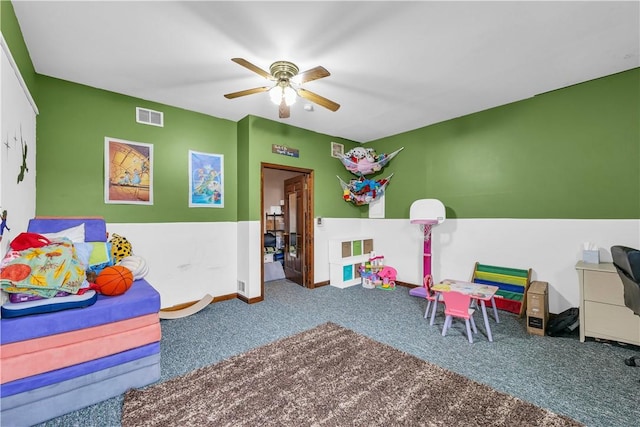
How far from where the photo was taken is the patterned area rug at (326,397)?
5.38 ft

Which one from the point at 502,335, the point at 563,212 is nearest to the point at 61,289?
the point at 502,335

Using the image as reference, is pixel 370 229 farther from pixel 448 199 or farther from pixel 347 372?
pixel 347 372

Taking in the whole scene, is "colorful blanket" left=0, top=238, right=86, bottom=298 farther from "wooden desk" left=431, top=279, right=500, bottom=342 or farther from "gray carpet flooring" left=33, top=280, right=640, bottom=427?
"wooden desk" left=431, top=279, right=500, bottom=342

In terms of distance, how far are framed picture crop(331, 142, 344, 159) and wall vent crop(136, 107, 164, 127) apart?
2808 millimetres

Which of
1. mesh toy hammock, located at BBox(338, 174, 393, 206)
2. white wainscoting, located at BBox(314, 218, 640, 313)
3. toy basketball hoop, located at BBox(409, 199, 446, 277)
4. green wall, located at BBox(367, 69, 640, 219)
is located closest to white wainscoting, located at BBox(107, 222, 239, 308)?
white wainscoting, located at BBox(314, 218, 640, 313)

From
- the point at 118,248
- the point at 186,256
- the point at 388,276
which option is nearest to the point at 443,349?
the point at 388,276

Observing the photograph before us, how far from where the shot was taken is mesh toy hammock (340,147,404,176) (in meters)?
4.86

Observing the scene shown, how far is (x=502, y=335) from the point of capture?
279 cm

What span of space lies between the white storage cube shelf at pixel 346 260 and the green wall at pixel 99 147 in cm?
218

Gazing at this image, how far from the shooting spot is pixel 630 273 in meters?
1.88

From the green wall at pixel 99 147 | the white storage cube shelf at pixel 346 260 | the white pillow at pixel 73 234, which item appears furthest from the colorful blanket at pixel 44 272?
the white storage cube shelf at pixel 346 260

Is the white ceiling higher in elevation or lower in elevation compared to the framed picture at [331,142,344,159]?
higher

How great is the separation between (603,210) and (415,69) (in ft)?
8.49

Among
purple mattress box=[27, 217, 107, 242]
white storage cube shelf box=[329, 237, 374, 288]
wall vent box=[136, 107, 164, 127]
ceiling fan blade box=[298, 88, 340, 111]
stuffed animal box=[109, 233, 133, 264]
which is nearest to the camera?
purple mattress box=[27, 217, 107, 242]
